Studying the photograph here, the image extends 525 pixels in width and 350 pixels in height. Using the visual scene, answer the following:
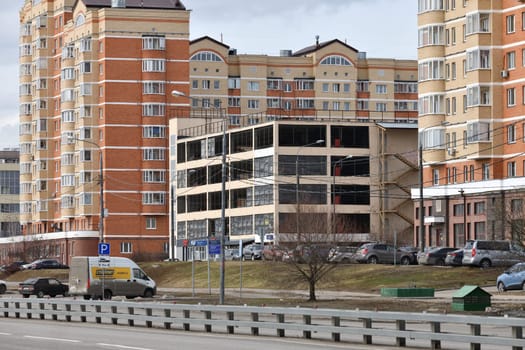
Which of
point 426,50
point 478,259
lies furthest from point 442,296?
point 426,50

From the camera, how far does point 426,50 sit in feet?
323

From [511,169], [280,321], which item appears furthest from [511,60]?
[280,321]

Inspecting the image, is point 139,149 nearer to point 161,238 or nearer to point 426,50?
point 161,238

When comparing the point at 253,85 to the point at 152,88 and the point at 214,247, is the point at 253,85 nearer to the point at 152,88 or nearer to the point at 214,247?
the point at 152,88

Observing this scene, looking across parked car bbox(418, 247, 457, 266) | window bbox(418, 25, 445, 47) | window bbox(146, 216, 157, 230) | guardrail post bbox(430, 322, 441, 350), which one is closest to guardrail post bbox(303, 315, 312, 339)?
guardrail post bbox(430, 322, 441, 350)

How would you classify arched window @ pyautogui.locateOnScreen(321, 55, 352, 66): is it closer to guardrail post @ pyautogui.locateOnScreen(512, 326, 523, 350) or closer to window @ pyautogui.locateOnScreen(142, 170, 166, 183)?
window @ pyautogui.locateOnScreen(142, 170, 166, 183)

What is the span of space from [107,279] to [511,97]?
3768cm

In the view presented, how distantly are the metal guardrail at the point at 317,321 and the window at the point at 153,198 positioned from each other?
89069mm

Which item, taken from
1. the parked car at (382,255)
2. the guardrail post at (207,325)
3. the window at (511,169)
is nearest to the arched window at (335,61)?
the window at (511,169)

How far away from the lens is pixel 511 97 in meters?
91.4

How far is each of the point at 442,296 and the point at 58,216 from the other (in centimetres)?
10016

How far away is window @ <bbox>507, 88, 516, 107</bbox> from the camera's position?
299ft

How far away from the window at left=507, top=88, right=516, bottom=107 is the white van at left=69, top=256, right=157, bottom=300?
113 feet

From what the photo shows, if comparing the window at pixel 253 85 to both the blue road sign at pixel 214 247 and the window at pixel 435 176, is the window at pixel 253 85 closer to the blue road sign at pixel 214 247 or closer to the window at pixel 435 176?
the window at pixel 435 176
